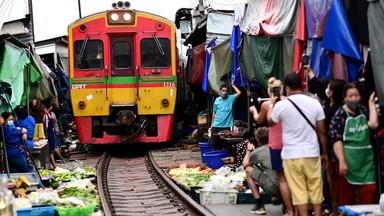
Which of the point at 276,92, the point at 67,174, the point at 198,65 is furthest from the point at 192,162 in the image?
the point at 276,92

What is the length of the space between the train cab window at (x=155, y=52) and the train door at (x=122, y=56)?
34 cm

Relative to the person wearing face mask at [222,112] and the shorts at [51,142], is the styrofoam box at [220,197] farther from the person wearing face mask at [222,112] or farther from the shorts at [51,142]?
the shorts at [51,142]

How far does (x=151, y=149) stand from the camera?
715 inches

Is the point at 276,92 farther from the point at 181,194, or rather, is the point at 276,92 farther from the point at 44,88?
the point at 44,88

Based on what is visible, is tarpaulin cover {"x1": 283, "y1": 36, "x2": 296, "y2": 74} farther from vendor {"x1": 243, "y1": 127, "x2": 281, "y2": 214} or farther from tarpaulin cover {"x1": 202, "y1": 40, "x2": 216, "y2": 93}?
tarpaulin cover {"x1": 202, "y1": 40, "x2": 216, "y2": 93}

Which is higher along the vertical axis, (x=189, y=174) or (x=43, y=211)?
(x=43, y=211)

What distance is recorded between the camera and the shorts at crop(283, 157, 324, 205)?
21.0 feet

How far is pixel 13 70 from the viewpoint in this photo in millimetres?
11070

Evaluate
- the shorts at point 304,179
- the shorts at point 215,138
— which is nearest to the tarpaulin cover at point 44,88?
the shorts at point 215,138

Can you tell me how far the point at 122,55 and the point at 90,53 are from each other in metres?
0.85

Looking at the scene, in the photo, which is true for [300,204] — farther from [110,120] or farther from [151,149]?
[151,149]

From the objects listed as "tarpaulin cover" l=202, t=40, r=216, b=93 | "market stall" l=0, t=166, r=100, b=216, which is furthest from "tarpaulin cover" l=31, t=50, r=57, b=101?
"tarpaulin cover" l=202, t=40, r=216, b=93

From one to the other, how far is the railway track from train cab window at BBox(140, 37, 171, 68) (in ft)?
8.57

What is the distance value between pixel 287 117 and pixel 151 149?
12.0 meters
